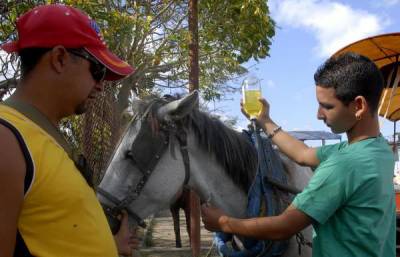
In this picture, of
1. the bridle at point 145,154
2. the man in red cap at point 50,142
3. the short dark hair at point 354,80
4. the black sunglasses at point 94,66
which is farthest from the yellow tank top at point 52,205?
the bridle at point 145,154

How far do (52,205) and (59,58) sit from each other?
44cm

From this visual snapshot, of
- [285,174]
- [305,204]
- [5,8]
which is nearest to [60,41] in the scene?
[305,204]

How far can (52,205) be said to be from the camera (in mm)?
1294

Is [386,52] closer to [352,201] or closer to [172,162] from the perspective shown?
[172,162]

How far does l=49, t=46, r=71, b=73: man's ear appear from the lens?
4.72ft

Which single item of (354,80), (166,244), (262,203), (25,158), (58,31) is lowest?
(166,244)

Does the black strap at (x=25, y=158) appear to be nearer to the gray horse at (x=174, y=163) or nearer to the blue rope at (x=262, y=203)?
the gray horse at (x=174, y=163)

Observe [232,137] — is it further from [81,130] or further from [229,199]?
[81,130]

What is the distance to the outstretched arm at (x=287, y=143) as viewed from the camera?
266cm

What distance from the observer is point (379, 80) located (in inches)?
82.7

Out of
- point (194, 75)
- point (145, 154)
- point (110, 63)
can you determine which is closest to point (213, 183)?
point (145, 154)

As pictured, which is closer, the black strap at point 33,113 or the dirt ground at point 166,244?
the black strap at point 33,113

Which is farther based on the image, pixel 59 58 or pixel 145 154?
pixel 145 154

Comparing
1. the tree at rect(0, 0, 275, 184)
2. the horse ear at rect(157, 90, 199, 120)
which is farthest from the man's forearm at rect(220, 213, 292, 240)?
the tree at rect(0, 0, 275, 184)
